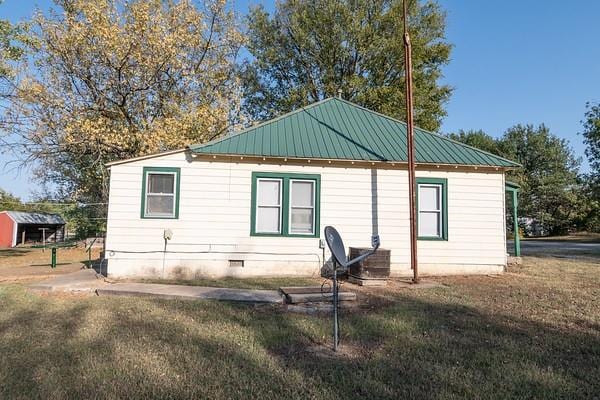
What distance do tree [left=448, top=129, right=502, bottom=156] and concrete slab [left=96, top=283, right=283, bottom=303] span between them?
147 feet

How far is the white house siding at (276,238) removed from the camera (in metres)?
9.99

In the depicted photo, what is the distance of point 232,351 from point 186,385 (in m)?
0.97

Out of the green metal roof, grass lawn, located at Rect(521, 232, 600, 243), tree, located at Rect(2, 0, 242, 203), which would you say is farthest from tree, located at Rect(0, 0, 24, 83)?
grass lawn, located at Rect(521, 232, 600, 243)

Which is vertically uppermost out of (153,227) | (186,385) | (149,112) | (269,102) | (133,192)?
(269,102)

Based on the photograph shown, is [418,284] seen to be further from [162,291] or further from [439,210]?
[162,291]

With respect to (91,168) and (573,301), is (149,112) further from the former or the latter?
(573,301)

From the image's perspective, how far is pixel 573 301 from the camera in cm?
738

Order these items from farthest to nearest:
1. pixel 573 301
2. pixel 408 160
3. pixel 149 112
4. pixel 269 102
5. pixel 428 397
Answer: pixel 269 102 → pixel 149 112 → pixel 408 160 → pixel 573 301 → pixel 428 397

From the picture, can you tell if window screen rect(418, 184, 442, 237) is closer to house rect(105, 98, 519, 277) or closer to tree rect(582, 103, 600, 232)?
house rect(105, 98, 519, 277)

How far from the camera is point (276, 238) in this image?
1038 cm

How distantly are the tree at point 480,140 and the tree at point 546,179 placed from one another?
51.4 inches

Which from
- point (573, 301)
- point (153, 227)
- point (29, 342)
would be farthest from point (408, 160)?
point (29, 342)

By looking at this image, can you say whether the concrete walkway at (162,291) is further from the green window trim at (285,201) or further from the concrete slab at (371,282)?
the green window trim at (285,201)

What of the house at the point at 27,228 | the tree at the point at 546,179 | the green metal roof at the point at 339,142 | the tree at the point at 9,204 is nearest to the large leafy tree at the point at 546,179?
the tree at the point at 546,179
